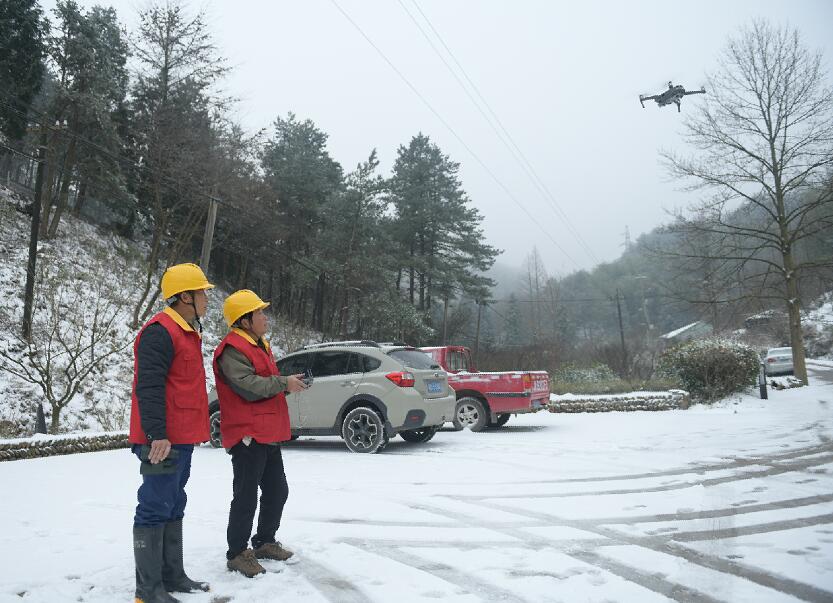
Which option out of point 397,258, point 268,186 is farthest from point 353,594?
point 397,258

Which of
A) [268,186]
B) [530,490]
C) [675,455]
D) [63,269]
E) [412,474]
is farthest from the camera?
[268,186]

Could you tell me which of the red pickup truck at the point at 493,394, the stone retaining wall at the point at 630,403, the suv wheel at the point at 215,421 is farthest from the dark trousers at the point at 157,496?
the stone retaining wall at the point at 630,403

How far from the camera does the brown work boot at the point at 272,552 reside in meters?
3.72

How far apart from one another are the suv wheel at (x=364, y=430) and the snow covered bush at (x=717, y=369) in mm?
11007

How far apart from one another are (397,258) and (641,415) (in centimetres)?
2585

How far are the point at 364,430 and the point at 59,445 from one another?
A: 16.3 ft

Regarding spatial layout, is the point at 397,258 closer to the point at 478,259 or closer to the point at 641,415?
the point at 478,259

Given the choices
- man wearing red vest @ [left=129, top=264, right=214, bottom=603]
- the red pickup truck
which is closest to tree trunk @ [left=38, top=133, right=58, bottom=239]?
the red pickup truck

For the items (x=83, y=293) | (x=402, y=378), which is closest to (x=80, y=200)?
(x=83, y=293)

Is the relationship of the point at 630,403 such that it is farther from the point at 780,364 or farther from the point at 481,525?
the point at 780,364

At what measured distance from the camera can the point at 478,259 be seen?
4231 centimetres

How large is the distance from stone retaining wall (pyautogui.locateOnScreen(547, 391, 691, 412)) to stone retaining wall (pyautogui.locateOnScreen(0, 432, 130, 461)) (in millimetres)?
10467

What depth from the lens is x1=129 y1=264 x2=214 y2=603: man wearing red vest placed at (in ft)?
9.71

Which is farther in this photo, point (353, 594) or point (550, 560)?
point (550, 560)
